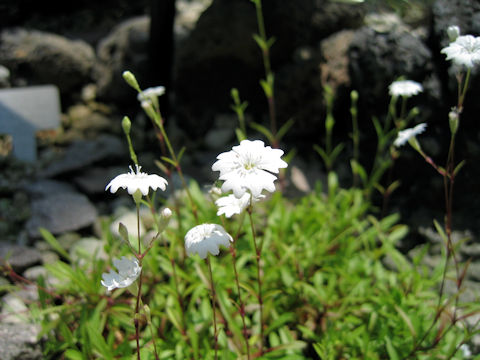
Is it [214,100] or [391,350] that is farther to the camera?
[214,100]

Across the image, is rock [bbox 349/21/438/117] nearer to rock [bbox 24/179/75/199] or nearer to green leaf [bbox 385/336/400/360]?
green leaf [bbox 385/336/400/360]

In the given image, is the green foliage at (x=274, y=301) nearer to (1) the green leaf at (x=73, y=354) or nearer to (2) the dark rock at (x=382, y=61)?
(1) the green leaf at (x=73, y=354)

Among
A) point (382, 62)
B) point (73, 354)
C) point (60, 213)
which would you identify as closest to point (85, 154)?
point (60, 213)

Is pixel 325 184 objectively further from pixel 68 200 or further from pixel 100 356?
pixel 100 356

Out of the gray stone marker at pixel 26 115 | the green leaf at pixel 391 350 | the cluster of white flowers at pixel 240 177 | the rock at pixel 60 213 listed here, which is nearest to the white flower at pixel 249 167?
the cluster of white flowers at pixel 240 177

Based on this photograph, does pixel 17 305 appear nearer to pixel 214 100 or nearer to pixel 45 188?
pixel 45 188
